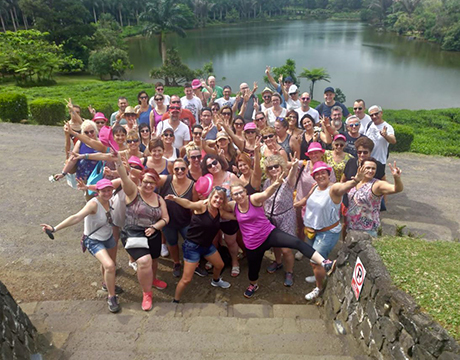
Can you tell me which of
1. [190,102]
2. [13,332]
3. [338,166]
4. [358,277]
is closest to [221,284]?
[358,277]

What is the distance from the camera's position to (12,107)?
1459 centimetres

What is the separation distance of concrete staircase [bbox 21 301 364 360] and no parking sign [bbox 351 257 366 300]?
2.01 ft

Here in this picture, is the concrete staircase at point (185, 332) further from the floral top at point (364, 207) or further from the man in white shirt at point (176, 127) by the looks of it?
the man in white shirt at point (176, 127)

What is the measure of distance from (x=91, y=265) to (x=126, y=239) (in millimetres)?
1665

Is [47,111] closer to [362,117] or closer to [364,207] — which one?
[362,117]

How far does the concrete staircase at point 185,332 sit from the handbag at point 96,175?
183 cm

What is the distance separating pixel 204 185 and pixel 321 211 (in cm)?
164

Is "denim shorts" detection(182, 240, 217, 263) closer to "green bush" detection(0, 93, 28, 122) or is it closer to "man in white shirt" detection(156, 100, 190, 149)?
"man in white shirt" detection(156, 100, 190, 149)

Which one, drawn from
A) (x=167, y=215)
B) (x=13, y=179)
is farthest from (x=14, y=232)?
(x=167, y=215)

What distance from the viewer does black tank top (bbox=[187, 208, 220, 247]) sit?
4652 mm

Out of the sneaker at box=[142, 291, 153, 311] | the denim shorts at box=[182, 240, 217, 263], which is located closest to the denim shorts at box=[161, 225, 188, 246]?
the denim shorts at box=[182, 240, 217, 263]

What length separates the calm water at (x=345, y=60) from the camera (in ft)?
101

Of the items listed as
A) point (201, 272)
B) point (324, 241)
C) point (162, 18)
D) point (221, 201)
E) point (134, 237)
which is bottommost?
point (201, 272)

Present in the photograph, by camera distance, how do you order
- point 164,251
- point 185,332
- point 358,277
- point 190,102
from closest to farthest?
1. point 358,277
2. point 185,332
3. point 164,251
4. point 190,102
